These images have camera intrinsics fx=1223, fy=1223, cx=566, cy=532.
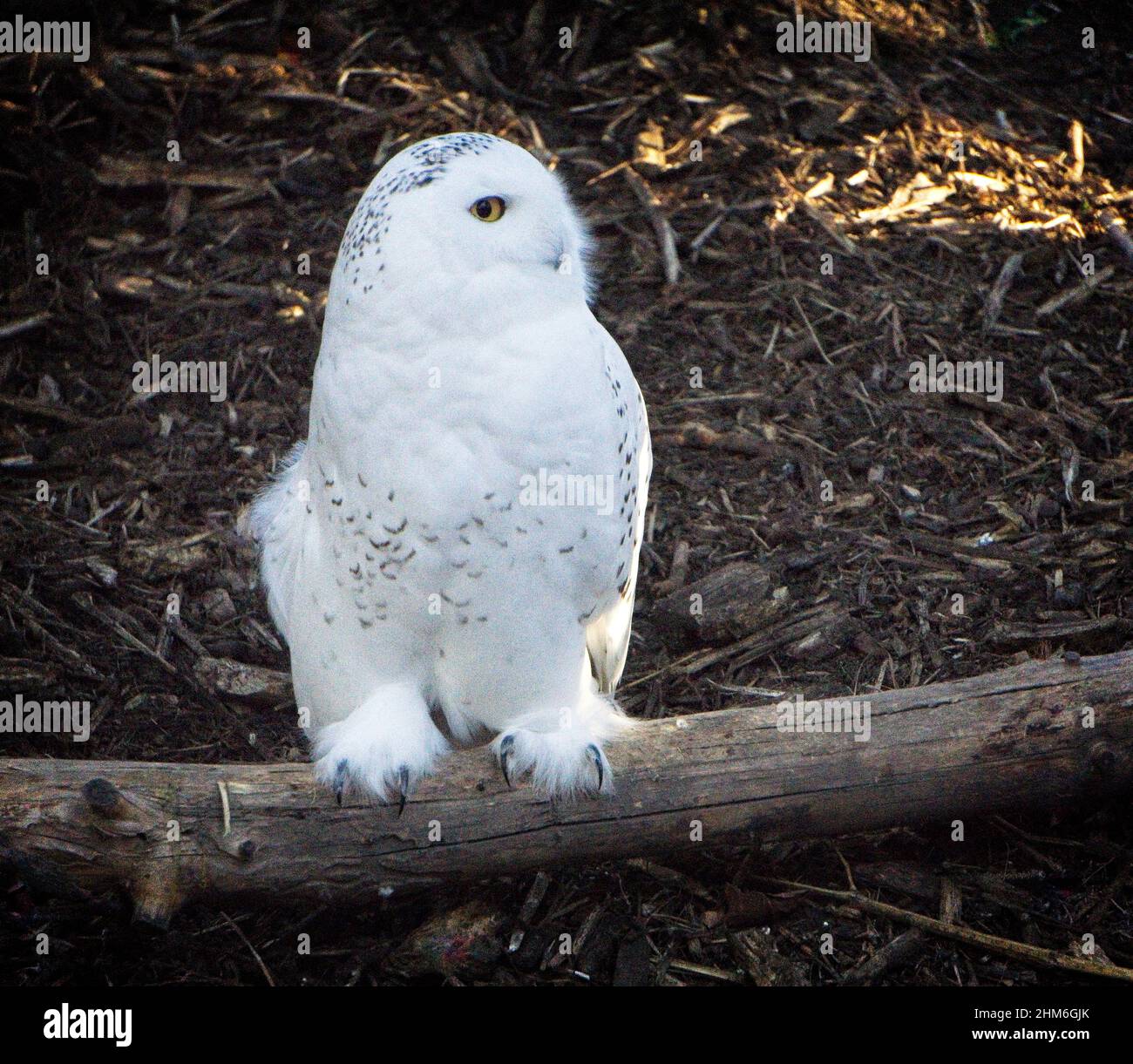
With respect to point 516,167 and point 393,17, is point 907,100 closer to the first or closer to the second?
point 393,17

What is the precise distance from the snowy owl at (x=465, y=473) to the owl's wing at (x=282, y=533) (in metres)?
0.12

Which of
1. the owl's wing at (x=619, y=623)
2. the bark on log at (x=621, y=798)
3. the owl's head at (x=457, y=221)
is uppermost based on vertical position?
the owl's head at (x=457, y=221)

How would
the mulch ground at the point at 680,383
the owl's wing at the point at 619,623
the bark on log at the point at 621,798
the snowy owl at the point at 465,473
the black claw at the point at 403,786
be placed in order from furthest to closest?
the owl's wing at the point at 619,623, the mulch ground at the point at 680,383, the black claw at the point at 403,786, the snowy owl at the point at 465,473, the bark on log at the point at 621,798

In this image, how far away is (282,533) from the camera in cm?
374

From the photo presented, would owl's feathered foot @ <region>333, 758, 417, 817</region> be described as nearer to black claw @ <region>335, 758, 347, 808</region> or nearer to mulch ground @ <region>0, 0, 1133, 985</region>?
black claw @ <region>335, 758, 347, 808</region>

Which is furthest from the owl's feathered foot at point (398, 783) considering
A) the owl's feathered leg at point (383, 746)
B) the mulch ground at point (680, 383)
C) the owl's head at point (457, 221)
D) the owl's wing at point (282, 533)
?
the owl's head at point (457, 221)

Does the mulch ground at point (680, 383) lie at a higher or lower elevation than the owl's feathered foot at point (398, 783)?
higher

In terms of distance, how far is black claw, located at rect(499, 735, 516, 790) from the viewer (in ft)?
10.7

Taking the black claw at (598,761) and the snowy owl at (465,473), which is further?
the black claw at (598,761)

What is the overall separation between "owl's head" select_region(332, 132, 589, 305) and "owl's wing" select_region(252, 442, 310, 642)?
30.3 inches

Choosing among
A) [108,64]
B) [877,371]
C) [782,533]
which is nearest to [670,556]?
[782,533]

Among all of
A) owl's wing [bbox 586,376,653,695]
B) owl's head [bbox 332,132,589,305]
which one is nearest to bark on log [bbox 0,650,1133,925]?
owl's wing [bbox 586,376,653,695]

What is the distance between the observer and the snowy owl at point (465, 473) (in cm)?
307

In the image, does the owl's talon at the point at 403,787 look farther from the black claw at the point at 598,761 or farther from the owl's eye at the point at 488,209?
the owl's eye at the point at 488,209
